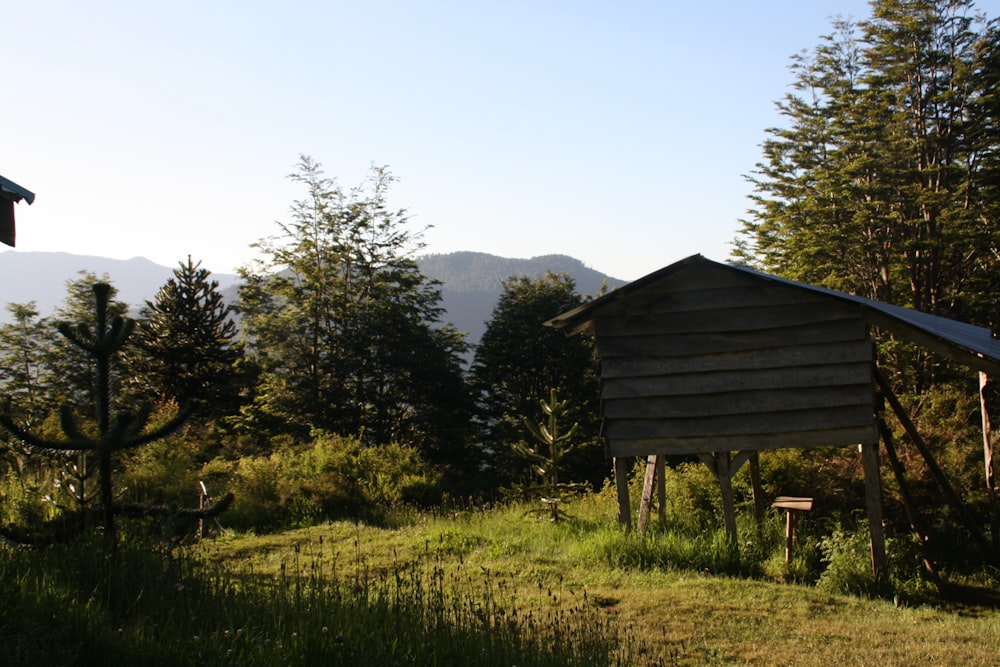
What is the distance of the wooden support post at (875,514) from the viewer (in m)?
9.87

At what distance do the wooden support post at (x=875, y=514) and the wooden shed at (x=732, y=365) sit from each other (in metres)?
0.02

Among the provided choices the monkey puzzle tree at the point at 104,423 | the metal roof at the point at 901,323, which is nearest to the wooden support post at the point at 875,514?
the metal roof at the point at 901,323

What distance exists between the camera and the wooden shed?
10266 millimetres

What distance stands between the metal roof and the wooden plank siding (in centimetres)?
15

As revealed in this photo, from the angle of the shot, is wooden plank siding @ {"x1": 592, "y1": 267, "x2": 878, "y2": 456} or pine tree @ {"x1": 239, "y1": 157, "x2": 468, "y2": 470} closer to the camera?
wooden plank siding @ {"x1": 592, "y1": 267, "x2": 878, "y2": 456}

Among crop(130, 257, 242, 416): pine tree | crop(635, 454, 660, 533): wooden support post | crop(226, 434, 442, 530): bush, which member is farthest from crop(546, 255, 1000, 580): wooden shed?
crop(130, 257, 242, 416): pine tree

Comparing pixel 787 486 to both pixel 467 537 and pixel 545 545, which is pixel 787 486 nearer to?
pixel 545 545

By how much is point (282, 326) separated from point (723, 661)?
29.2 meters

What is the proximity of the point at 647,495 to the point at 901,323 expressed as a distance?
14.0 feet

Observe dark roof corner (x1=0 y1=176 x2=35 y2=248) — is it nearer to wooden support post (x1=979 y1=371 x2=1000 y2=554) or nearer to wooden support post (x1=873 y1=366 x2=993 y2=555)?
wooden support post (x1=873 y1=366 x2=993 y2=555)

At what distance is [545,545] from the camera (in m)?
11.3

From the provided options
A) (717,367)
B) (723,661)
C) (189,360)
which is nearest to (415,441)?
(189,360)

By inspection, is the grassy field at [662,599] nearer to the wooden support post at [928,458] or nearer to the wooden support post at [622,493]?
the wooden support post at [622,493]

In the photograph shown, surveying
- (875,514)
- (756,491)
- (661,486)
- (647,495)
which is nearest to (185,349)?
(661,486)
